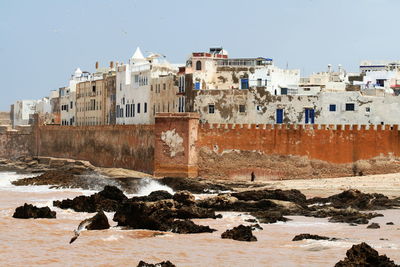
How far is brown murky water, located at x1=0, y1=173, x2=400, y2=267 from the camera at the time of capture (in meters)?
18.0

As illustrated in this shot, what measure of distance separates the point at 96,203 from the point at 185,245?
316 inches

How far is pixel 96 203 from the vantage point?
89.9 ft

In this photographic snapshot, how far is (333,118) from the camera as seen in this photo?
42656 millimetres

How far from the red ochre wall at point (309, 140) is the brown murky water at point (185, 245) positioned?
1323cm

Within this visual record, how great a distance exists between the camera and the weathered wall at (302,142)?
37.6 metres

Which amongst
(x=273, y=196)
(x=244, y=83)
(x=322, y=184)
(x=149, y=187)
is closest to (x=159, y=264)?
(x=273, y=196)

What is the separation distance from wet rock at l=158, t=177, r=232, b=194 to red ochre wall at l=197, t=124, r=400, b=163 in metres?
3.02

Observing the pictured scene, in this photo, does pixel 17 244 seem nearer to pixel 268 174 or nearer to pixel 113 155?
pixel 268 174

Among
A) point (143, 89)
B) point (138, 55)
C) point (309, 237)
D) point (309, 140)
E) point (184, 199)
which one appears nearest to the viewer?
point (309, 237)

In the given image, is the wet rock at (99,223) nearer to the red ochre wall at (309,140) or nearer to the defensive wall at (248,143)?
the defensive wall at (248,143)

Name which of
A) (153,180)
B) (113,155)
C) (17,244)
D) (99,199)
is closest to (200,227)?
(17,244)

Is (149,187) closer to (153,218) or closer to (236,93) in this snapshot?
(236,93)

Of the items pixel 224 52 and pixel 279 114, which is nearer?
pixel 279 114

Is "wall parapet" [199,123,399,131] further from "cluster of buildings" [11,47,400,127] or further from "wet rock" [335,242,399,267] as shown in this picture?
"wet rock" [335,242,399,267]
